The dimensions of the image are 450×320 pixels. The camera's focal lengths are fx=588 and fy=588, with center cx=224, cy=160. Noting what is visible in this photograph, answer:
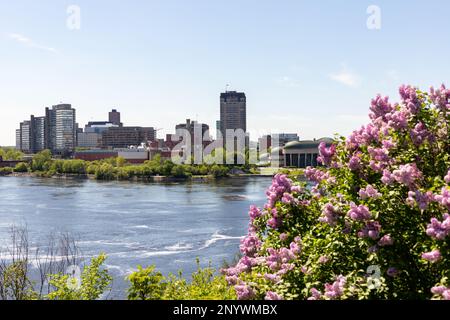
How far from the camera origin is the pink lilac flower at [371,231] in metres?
7.16

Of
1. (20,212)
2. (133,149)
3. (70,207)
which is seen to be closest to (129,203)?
(70,207)

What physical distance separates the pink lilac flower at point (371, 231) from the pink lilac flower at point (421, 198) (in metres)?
0.51

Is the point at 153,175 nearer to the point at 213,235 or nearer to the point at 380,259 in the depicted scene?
the point at 213,235

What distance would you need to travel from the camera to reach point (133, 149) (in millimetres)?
166250

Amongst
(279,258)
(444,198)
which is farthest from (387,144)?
(279,258)

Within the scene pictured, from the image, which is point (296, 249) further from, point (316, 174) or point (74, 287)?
point (74, 287)

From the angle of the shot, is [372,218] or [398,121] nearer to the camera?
[372,218]

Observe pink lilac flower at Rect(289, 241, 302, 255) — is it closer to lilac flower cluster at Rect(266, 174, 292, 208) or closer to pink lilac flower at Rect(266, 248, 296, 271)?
pink lilac flower at Rect(266, 248, 296, 271)

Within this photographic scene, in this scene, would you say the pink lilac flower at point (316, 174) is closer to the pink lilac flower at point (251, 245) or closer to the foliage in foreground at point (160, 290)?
the pink lilac flower at point (251, 245)

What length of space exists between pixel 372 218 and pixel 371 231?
0.24 meters

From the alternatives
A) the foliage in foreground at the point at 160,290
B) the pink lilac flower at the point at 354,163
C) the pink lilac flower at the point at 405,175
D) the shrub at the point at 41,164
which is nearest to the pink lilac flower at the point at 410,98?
the pink lilac flower at the point at 354,163

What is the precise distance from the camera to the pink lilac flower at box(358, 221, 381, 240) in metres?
7.16

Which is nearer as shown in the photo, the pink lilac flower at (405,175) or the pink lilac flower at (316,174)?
the pink lilac flower at (405,175)

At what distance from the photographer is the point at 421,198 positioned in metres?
6.93
